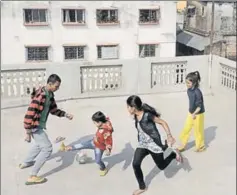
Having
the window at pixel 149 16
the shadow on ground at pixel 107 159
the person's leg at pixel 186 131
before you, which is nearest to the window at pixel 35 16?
the window at pixel 149 16

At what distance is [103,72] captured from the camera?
8.10 meters

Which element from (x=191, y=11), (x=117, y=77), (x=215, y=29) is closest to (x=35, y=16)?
(x=191, y=11)

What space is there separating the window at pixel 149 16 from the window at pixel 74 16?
3186mm

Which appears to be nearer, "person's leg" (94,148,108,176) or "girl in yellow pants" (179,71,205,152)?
"person's leg" (94,148,108,176)

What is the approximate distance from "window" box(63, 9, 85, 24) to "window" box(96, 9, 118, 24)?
2.64 ft

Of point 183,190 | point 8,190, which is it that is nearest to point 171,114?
point 183,190

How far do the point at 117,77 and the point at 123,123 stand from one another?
5.37 feet

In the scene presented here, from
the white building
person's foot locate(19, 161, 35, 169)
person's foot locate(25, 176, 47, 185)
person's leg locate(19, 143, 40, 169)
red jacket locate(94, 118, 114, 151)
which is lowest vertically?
person's foot locate(25, 176, 47, 185)

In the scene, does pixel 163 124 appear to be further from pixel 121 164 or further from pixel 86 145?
pixel 121 164

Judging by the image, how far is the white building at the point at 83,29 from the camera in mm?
22688

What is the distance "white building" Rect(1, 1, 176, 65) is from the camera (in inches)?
893

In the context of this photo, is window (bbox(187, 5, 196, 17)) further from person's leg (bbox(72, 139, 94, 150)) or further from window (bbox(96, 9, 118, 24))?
person's leg (bbox(72, 139, 94, 150))

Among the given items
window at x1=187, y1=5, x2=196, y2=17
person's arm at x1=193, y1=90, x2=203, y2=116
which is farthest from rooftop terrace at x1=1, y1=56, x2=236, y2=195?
window at x1=187, y1=5, x2=196, y2=17

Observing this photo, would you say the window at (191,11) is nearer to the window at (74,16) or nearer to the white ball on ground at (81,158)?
the window at (74,16)
